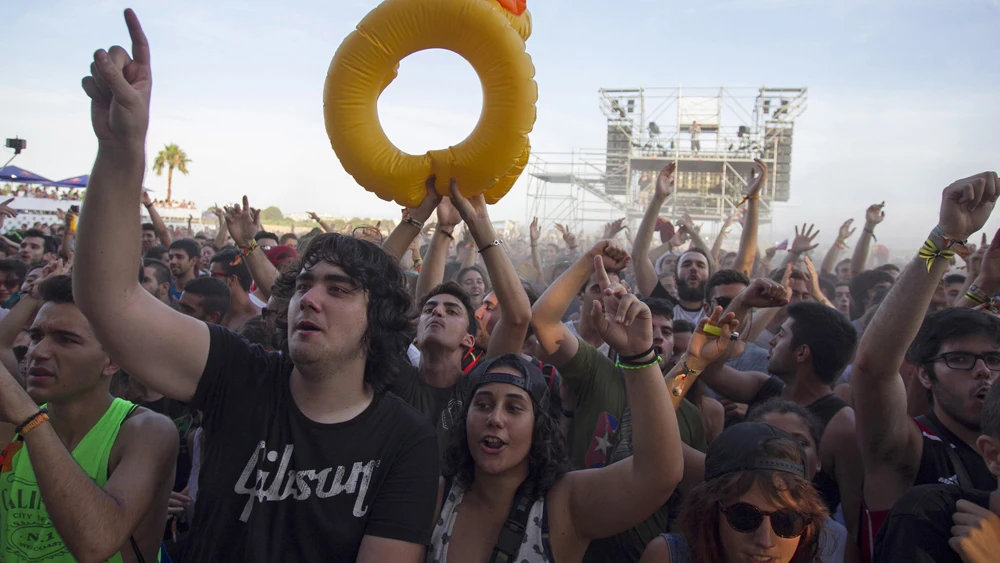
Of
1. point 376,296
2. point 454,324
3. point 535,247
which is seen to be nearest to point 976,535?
point 376,296

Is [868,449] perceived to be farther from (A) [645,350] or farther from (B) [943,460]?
(A) [645,350]

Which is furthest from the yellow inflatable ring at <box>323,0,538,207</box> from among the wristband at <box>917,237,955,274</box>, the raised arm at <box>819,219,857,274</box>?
the raised arm at <box>819,219,857,274</box>

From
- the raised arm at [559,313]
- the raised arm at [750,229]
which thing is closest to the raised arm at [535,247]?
the raised arm at [750,229]

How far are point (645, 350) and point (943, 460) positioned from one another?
143cm

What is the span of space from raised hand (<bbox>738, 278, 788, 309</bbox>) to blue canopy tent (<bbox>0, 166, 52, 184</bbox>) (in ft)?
76.7

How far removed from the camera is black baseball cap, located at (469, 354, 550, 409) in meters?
2.56

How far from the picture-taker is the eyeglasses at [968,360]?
2.63 meters

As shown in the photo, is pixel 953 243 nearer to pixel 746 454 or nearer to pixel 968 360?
pixel 968 360

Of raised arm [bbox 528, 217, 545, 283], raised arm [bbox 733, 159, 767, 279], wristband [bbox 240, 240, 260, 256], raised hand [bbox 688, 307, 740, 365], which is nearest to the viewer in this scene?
raised hand [bbox 688, 307, 740, 365]

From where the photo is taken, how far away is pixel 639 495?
2.16 metres

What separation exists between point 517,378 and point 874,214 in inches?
254

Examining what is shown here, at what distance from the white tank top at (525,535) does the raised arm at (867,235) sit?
6645 millimetres

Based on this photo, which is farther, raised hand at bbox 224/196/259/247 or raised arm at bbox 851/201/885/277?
raised arm at bbox 851/201/885/277

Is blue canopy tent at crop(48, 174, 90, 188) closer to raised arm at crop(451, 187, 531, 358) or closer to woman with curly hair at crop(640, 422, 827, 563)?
raised arm at crop(451, 187, 531, 358)
